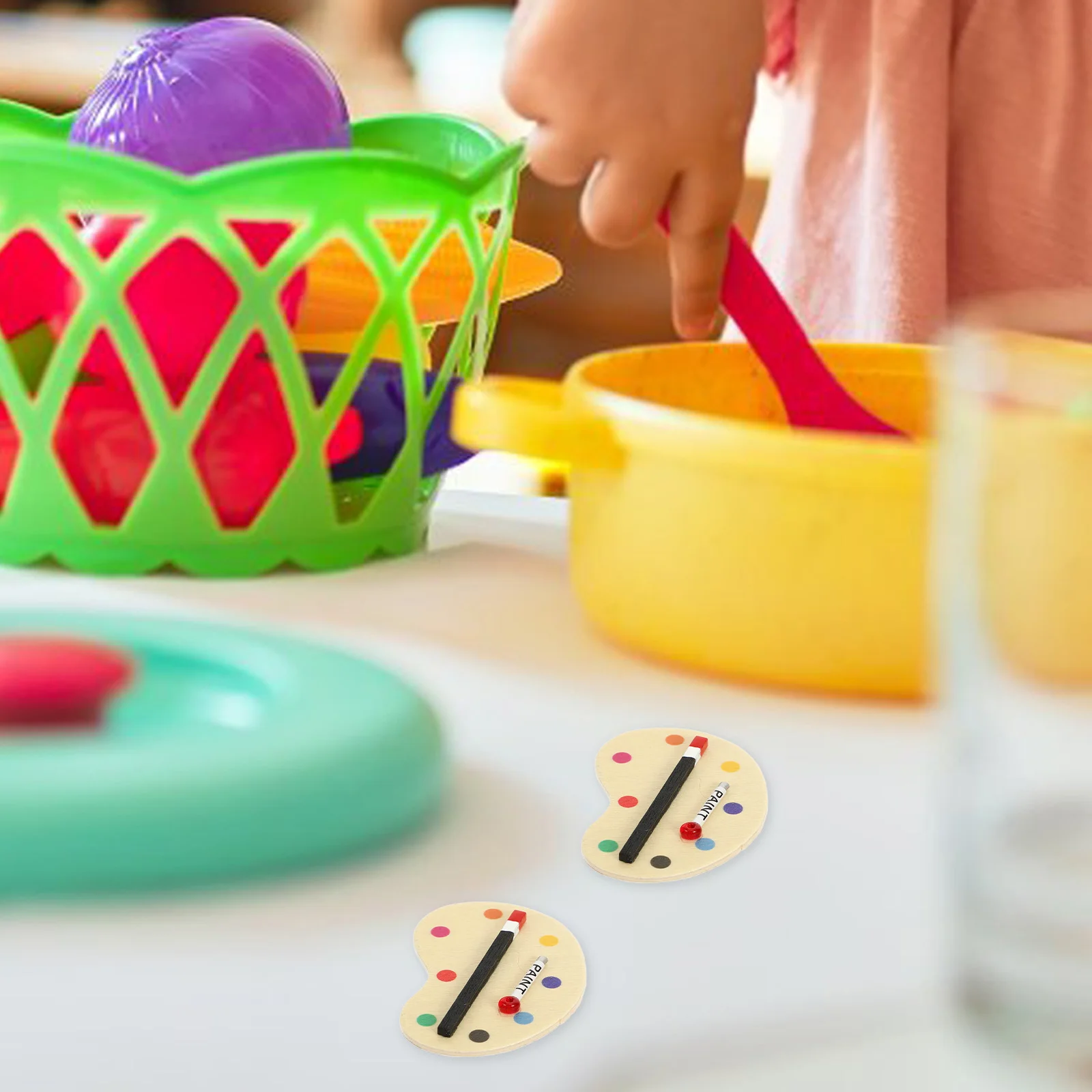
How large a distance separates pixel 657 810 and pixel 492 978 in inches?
3.1

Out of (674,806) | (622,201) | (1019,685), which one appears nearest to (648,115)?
(622,201)

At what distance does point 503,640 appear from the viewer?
53 cm

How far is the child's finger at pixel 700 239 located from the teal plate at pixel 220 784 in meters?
0.23

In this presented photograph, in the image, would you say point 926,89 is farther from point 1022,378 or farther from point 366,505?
point 1022,378

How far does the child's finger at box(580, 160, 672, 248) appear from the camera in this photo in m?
0.61

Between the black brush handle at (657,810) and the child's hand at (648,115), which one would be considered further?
the child's hand at (648,115)

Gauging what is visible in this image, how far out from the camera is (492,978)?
34 cm

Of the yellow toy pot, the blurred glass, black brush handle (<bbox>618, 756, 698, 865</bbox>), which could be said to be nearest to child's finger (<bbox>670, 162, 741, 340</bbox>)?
the yellow toy pot

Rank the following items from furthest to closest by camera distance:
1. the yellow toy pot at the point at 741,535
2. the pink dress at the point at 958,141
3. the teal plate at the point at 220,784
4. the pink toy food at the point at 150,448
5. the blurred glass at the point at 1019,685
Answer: the pink dress at the point at 958,141, the pink toy food at the point at 150,448, the yellow toy pot at the point at 741,535, the teal plate at the point at 220,784, the blurred glass at the point at 1019,685

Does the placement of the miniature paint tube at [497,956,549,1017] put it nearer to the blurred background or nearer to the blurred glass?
the blurred glass

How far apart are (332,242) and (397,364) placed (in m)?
0.05

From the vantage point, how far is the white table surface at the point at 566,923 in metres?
0.31

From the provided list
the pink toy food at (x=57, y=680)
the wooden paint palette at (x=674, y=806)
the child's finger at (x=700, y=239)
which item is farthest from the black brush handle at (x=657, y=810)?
the child's finger at (x=700, y=239)

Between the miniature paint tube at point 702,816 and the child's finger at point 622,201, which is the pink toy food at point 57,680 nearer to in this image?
the miniature paint tube at point 702,816
